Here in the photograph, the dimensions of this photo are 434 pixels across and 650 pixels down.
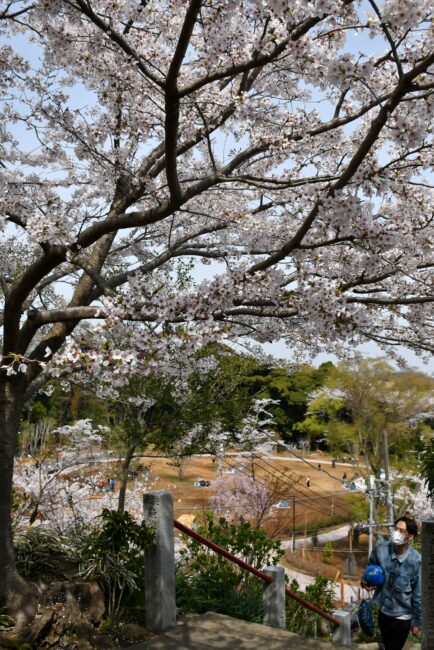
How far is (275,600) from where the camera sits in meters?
6.28

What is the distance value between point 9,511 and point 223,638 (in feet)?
8.27

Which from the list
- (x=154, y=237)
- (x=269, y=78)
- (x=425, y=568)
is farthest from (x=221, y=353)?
(x=425, y=568)

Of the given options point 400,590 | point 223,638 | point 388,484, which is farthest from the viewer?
point 388,484

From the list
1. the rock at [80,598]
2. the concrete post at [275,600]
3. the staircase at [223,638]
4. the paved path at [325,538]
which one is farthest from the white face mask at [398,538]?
the paved path at [325,538]

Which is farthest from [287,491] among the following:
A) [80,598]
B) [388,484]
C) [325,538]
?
[80,598]

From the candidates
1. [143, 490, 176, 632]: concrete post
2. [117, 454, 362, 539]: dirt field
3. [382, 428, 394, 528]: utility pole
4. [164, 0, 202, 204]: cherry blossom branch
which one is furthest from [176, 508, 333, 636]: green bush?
[117, 454, 362, 539]: dirt field

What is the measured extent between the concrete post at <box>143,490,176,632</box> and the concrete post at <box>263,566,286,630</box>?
1.32 metres

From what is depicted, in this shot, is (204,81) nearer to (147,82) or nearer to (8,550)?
(147,82)

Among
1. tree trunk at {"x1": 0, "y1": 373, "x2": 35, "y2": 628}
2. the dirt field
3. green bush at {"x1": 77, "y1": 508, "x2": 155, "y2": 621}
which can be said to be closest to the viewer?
tree trunk at {"x1": 0, "y1": 373, "x2": 35, "y2": 628}

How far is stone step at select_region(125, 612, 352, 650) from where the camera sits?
504 centimetres

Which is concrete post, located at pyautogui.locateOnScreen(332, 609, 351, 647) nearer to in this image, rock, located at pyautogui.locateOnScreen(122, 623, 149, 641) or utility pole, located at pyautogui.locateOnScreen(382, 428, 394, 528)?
rock, located at pyautogui.locateOnScreen(122, 623, 149, 641)

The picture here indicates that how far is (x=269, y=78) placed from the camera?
287 inches

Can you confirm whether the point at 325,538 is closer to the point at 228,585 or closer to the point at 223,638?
the point at 228,585

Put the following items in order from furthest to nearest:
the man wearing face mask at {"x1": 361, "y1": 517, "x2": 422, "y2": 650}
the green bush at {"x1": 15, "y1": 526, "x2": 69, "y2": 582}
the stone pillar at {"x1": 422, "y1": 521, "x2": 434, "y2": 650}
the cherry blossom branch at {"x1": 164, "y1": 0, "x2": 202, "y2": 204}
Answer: the green bush at {"x1": 15, "y1": 526, "x2": 69, "y2": 582} → the man wearing face mask at {"x1": 361, "y1": 517, "x2": 422, "y2": 650} → the stone pillar at {"x1": 422, "y1": 521, "x2": 434, "y2": 650} → the cherry blossom branch at {"x1": 164, "y1": 0, "x2": 202, "y2": 204}
